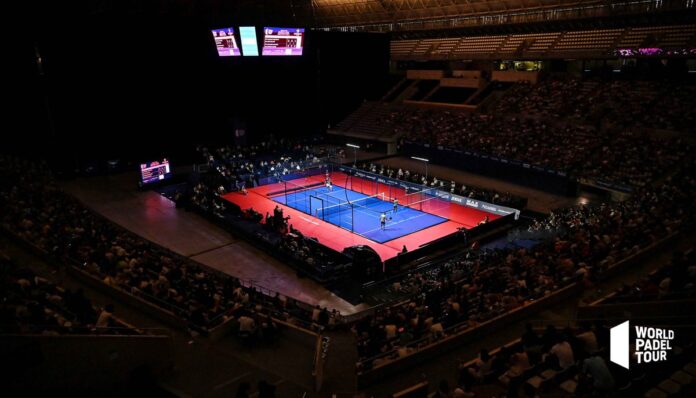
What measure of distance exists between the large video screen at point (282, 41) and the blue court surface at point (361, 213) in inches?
587

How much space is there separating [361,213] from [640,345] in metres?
22.0

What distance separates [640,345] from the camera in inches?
353

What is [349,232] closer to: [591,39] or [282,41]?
[282,41]

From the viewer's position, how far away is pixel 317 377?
998cm

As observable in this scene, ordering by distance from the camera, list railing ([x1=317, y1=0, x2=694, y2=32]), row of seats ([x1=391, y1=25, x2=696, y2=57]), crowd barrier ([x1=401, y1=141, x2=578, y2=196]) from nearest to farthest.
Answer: crowd barrier ([x1=401, y1=141, x2=578, y2=196])
row of seats ([x1=391, y1=25, x2=696, y2=57])
railing ([x1=317, y1=0, x2=694, y2=32])

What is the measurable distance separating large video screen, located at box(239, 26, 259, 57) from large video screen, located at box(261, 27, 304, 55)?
31.1 inches

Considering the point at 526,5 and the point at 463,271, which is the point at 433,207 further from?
the point at 526,5

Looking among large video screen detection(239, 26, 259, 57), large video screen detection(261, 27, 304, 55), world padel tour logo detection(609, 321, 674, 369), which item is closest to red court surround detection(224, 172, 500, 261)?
large video screen detection(239, 26, 259, 57)

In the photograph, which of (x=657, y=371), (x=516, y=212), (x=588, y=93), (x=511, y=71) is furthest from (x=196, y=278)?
(x=511, y=71)

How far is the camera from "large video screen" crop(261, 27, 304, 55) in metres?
42.6

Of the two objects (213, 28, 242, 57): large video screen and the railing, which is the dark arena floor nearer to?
the railing

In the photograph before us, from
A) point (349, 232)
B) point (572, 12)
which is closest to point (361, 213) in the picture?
point (349, 232)

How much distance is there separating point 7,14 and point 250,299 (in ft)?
102

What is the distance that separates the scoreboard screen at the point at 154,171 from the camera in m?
33.2
